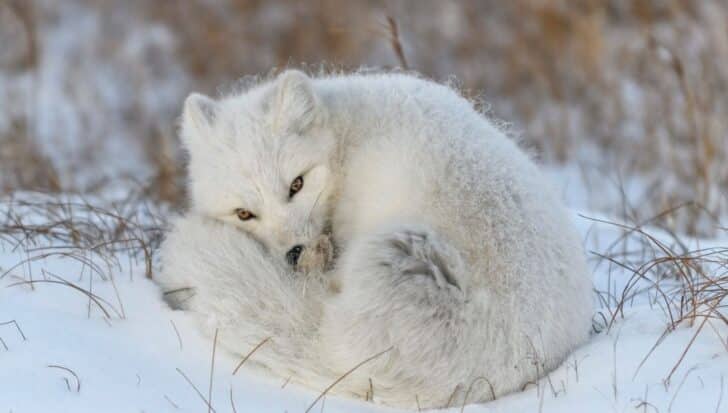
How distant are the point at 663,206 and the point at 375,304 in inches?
141

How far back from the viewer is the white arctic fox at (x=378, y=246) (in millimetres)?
2664

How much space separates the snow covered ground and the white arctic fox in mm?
89

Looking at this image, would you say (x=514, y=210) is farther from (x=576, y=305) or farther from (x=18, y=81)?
(x=18, y=81)

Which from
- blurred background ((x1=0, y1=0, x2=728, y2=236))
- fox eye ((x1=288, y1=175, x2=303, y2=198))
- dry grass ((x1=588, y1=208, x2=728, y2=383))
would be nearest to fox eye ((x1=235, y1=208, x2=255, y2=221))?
fox eye ((x1=288, y1=175, x2=303, y2=198))

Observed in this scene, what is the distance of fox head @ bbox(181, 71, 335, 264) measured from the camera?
311cm

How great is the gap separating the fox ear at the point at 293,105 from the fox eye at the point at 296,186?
181mm

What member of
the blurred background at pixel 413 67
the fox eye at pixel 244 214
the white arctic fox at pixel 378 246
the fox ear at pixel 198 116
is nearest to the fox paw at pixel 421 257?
the white arctic fox at pixel 378 246

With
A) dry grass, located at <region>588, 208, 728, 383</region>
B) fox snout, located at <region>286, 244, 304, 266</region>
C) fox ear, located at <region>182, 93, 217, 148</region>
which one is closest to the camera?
dry grass, located at <region>588, 208, 728, 383</region>

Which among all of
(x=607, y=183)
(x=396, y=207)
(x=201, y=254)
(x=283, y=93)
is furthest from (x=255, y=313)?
(x=607, y=183)

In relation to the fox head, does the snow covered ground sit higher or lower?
lower

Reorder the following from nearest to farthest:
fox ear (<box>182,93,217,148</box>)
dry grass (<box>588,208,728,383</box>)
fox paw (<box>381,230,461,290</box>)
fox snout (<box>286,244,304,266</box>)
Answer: fox paw (<box>381,230,461,290</box>)
dry grass (<box>588,208,728,383</box>)
fox snout (<box>286,244,304,266</box>)
fox ear (<box>182,93,217,148</box>)

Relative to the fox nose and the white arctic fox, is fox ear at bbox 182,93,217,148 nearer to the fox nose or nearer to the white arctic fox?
the white arctic fox

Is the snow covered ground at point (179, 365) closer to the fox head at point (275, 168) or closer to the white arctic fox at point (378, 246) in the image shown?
the white arctic fox at point (378, 246)

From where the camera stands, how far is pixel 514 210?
Answer: 2.87 metres
